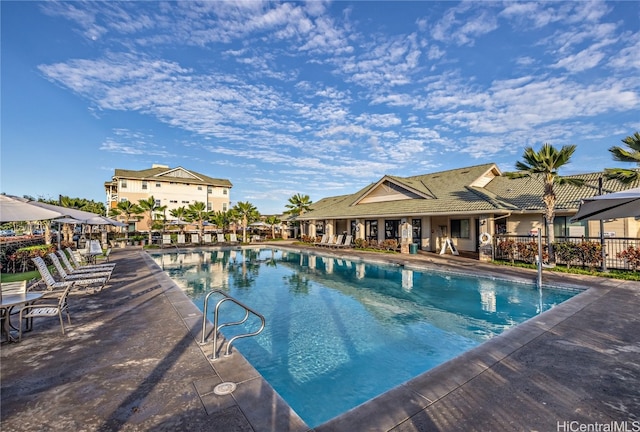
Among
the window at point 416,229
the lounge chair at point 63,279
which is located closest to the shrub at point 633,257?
the window at point 416,229

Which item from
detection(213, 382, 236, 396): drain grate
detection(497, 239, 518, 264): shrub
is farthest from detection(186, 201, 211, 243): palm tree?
detection(213, 382, 236, 396): drain grate

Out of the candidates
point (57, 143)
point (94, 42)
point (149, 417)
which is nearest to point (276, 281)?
point (149, 417)

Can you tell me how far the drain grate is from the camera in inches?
139

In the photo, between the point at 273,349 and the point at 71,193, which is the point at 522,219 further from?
the point at 71,193

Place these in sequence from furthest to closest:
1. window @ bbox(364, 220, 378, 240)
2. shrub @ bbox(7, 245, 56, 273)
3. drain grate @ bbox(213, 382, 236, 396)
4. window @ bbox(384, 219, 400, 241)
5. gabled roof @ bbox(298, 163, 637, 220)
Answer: window @ bbox(364, 220, 378, 240) < window @ bbox(384, 219, 400, 241) < gabled roof @ bbox(298, 163, 637, 220) < shrub @ bbox(7, 245, 56, 273) < drain grate @ bbox(213, 382, 236, 396)

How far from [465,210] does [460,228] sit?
4880 millimetres

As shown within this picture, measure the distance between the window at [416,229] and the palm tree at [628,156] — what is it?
39.9 feet

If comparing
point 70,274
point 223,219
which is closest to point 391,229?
point 70,274

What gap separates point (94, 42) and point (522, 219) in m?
24.6

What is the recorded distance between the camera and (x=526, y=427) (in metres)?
2.95

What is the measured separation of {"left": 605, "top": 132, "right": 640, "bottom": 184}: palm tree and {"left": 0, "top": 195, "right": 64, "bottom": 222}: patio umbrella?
17936 mm

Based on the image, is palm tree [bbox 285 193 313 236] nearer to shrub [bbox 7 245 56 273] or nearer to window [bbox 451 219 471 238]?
window [bbox 451 219 471 238]

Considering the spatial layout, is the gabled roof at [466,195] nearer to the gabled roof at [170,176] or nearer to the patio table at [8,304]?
the patio table at [8,304]

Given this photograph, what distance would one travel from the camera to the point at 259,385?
3713mm
